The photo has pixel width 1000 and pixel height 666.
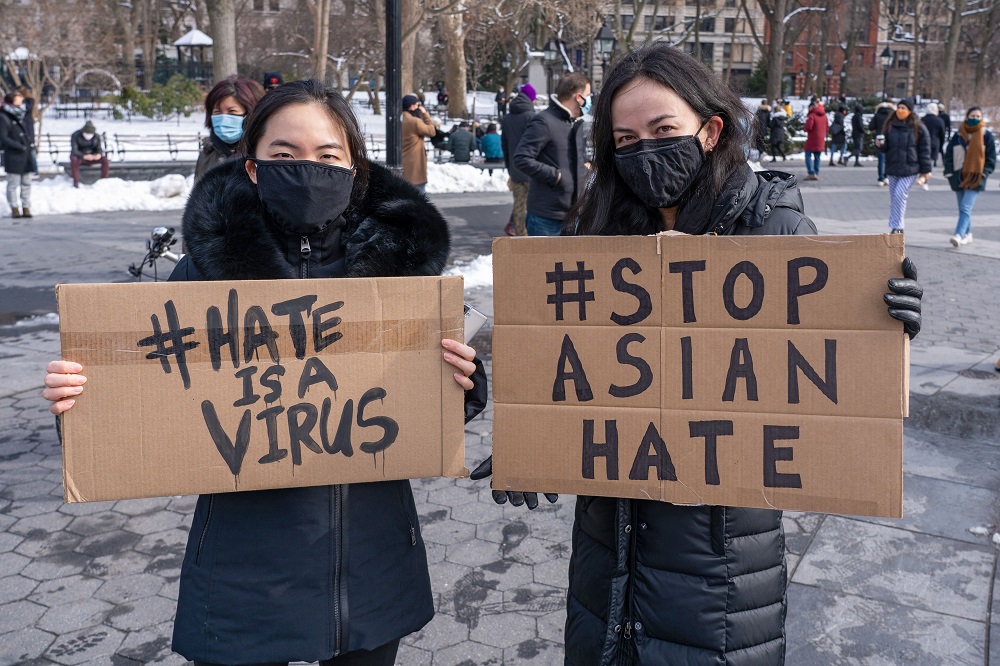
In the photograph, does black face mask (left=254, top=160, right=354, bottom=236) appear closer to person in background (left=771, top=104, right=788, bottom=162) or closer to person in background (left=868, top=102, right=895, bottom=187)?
person in background (left=868, top=102, right=895, bottom=187)

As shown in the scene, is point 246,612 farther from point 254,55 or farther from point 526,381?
point 254,55

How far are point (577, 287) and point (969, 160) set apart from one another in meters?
11.3

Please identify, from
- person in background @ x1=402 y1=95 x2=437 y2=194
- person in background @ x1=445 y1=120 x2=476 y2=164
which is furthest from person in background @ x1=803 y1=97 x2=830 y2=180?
A: person in background @ x1=402 y1=95 x2=437 y2=194

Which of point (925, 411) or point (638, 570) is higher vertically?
point (638, 570)

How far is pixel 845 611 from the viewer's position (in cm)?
364

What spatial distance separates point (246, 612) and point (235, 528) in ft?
0.62

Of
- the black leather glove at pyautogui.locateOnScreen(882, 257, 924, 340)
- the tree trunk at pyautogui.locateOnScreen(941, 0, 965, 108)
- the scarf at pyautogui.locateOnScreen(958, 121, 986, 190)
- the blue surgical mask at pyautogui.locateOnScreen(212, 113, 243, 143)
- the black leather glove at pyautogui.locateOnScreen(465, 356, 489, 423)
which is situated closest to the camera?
the black leather glove at pyautogui.locateOnScreen(882, 257, 924, 340)

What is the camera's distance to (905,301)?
1927 mm

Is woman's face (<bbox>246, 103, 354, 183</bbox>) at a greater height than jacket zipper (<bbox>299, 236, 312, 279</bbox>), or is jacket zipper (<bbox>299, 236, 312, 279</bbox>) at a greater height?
woman's face (<bbox>246, 103, 354, 183</bbox>)

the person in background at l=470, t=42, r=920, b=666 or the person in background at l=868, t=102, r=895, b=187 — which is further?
the person in background at l=868, t=102, r=895, b=187

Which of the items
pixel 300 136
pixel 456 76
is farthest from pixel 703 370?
pixel 456 76

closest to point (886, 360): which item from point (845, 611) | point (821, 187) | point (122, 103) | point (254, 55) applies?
point (845, 611)

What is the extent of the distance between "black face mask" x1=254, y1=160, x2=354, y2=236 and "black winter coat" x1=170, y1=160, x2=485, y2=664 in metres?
0.07

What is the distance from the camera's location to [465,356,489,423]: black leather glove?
7.44 ft
